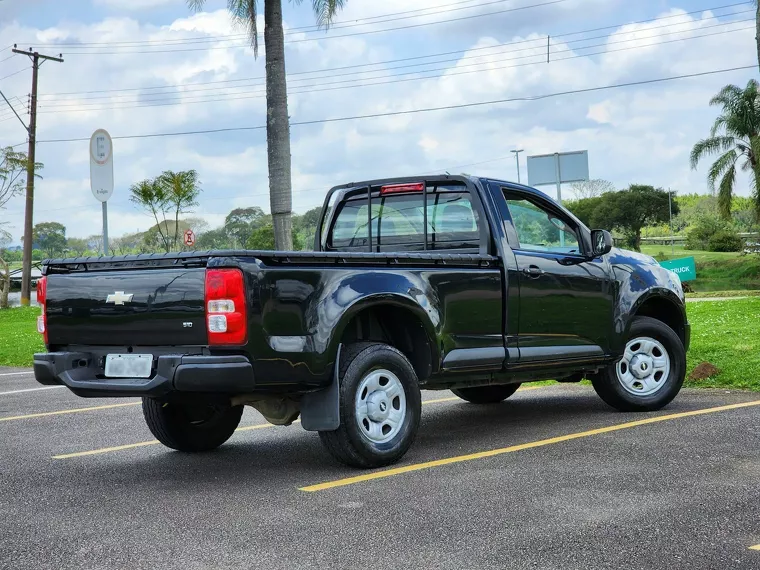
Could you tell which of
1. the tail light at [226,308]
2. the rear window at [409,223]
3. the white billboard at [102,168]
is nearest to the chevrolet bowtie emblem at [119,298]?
the tail light at [226,308]

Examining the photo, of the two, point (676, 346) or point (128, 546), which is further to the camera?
point (676, 346)

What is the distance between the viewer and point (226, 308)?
20.0 ft

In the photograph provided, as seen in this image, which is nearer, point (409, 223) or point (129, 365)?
point (129, 365)

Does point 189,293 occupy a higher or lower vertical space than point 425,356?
higher

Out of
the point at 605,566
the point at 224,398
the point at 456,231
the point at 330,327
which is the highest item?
the point at 456,231

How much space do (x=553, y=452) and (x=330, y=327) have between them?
184cm

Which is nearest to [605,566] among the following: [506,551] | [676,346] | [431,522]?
[506,551]

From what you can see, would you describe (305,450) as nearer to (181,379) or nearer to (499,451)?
(499,451)

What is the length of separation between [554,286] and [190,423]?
301 cm

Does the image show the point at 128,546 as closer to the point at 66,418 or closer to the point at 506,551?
the point at 506,551

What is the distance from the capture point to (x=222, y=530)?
5.26 meters

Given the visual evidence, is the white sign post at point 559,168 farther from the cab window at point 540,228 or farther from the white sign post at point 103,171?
the cab window at point 540,228

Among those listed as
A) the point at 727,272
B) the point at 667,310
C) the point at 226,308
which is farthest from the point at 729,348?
the point at 727,272

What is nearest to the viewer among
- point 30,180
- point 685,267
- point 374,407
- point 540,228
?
point 374,407
